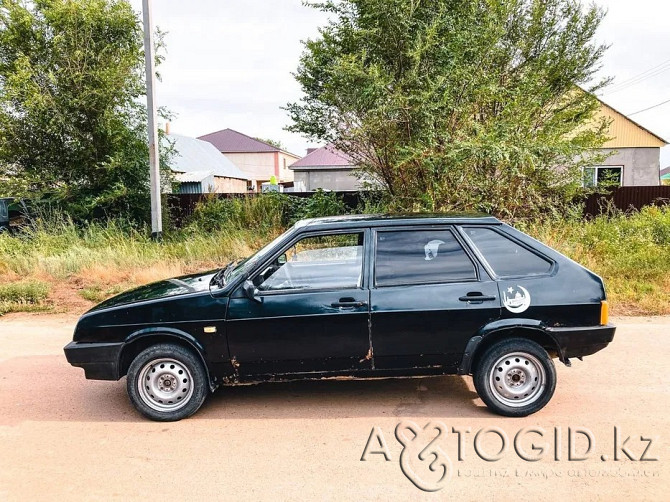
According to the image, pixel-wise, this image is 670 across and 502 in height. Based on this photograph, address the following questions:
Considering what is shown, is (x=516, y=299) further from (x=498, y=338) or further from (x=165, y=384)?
(x=165, y=384)

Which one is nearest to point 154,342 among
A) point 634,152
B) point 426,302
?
point 426,302

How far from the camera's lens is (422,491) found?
128 inches

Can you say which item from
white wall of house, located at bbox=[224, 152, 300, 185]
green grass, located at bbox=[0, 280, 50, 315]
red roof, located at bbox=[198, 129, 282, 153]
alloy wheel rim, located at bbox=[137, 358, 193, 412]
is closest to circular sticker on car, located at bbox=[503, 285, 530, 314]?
alloy wheel rim, located at bbox=[137, 358, 193, 412]

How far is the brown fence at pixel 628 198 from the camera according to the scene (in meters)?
14.3

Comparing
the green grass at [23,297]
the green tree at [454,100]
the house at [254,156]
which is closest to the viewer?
the green grass at [23,297]

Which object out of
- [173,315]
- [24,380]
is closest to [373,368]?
[173,315]

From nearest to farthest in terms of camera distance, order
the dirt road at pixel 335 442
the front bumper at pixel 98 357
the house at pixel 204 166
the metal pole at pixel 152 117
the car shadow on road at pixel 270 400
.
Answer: the dirt road at pixel 335 442 < the front bumper at pixel 98 357 < the car shadow on road at pixel 270 400 < the metal pole at pixel 152 117 < the house at pixel 204 166

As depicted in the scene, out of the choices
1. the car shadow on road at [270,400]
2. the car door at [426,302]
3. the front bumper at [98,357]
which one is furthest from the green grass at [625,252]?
the front bumper at [98,357]

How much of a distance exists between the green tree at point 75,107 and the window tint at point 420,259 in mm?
10456

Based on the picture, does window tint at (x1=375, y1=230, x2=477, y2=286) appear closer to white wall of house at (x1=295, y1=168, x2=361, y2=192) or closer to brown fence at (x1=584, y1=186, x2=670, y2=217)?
brown fence at (x1=584, y1=186, x2=670, y2=217)

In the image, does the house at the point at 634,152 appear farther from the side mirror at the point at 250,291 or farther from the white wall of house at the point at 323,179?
the side mirror at the point at 250,291

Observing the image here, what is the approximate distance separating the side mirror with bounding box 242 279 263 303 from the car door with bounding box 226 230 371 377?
12 mm

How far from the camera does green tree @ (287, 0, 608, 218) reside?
393 inches

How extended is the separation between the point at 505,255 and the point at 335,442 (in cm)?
203
